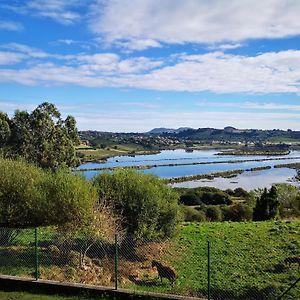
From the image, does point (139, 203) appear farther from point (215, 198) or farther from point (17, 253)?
point (215, 198)

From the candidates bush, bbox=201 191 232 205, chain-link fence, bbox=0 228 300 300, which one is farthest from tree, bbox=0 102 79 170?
bush, bbox=201 191 232 205

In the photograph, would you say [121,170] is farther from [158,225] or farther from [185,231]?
[185,231]

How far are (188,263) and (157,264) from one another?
414 centimetres

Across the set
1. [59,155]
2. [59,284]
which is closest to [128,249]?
[59,284]

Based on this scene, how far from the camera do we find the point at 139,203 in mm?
23266

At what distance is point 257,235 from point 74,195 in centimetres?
1411

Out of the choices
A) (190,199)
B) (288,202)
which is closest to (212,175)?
(190,199)

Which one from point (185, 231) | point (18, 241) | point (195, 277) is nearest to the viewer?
point (195, 277)

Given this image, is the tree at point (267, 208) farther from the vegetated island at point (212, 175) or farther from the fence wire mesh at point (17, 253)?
the vegetated island at point (212, 175)

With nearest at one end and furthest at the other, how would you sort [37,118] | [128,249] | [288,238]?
1. [128,249]
2. [288,238]
3. [37,118]

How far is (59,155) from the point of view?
43312 millimetres

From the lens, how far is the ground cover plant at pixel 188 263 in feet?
54.3

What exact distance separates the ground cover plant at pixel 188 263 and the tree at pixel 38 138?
19.4m

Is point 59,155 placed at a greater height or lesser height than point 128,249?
greater
